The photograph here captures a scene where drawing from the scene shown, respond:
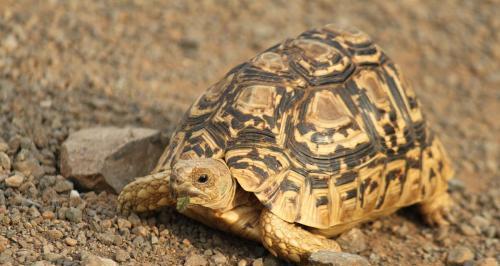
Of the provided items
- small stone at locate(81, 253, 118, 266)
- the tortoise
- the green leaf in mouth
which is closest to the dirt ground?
small stone at locate(81, 253, 118, 266)

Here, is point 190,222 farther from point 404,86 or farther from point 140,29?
point 140,29

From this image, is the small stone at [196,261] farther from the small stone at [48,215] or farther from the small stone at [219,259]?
the small stone at [48,215]

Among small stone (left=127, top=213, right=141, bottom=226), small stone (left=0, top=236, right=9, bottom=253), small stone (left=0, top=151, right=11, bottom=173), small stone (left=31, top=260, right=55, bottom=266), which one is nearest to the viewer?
small stone (left=31, top=260, right=55, bottom=266)

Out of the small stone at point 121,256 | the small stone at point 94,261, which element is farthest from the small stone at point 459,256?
the small stone at point 94,261

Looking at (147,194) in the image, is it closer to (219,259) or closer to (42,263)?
(219,259)

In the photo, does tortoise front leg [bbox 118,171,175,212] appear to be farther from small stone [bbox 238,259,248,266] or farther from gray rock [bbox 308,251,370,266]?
gray rock [bbox 308,251,370,266]

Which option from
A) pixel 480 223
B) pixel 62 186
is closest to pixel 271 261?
pixel 62 186
